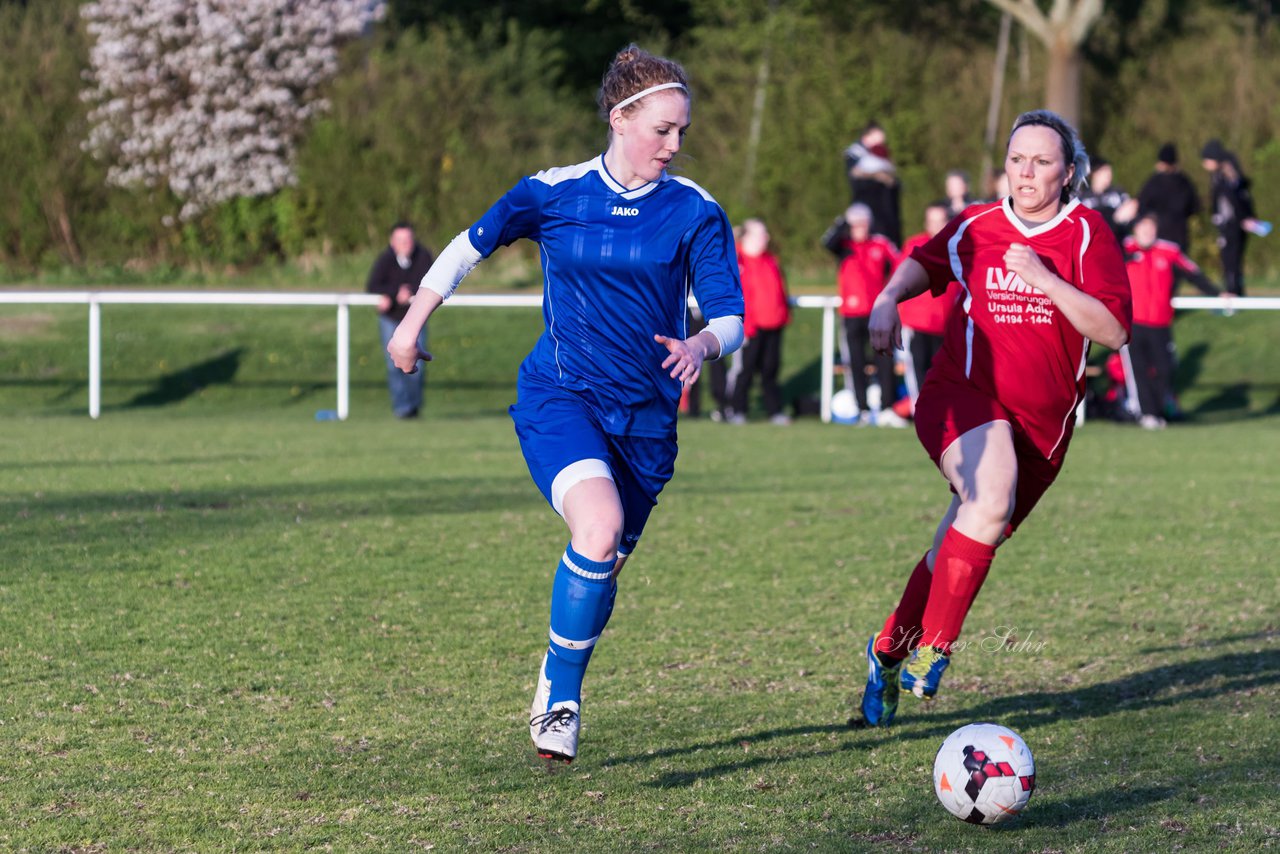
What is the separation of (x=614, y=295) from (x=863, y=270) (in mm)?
11923

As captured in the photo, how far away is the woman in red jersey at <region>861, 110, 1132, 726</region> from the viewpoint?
5359 mm

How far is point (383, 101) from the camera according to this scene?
2822cm

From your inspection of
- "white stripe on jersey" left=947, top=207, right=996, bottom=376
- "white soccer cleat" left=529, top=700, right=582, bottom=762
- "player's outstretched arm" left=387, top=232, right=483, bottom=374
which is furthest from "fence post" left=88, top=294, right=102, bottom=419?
"white soccer cleat" left=529, top=700, right=582, bottom=762

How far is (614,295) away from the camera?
195 inches

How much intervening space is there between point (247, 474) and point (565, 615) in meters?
7.24

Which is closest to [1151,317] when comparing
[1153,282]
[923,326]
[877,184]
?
[1153,282]

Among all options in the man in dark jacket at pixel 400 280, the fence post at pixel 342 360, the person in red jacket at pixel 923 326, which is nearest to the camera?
the person in red jacket at pixel 923 326

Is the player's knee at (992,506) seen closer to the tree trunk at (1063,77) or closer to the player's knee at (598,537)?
the player's knee at (598,537)

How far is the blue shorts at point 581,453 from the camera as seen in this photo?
4.80 m

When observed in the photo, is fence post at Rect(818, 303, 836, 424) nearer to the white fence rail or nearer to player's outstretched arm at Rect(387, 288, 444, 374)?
the white fence rail

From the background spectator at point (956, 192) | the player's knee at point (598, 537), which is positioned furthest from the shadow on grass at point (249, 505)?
the background spectator at point (956, 192)

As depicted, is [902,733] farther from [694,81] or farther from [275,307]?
[694,81]

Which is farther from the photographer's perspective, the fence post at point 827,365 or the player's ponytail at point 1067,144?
the fence post at point 827,365

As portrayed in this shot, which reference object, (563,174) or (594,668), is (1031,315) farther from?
(594,668)
